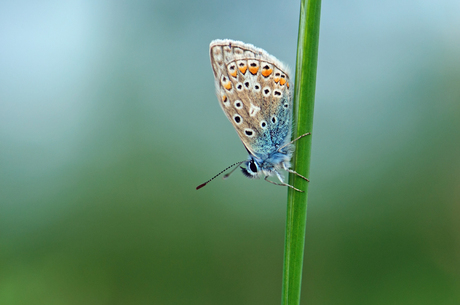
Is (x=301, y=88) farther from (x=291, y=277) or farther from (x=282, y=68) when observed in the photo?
(x=282, y=68)

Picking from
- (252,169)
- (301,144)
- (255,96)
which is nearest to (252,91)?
(255,96)

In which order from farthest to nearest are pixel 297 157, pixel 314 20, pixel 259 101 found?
pixel 259 101 < pixel 297 157 < pixel 314 20

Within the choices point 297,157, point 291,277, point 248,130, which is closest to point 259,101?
point 248,130

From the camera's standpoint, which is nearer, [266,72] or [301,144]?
[301,144]

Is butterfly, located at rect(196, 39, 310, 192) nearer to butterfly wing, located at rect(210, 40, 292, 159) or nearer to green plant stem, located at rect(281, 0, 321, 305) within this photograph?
butterfly wing, located at rect(210, 40, 292, 159)

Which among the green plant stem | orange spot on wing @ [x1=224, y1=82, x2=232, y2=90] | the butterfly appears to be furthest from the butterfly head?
the green plant stem

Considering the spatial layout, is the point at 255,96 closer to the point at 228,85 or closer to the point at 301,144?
the point at 228,85

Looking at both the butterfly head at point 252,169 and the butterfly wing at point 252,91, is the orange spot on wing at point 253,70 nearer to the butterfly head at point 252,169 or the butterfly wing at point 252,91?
the butterfly wing at point 252,91
